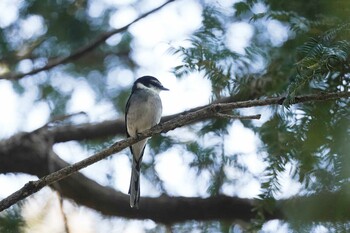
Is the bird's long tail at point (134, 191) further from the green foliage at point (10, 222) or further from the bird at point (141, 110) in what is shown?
the green foliage at point (10, 222)

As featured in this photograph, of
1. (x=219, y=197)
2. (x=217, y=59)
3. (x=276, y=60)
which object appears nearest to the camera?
(x=217, y=59)

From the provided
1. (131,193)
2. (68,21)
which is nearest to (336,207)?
(131,193)

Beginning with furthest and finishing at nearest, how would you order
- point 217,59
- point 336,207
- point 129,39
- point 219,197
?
point 129,39 < point 219,197 < point 217,59 < point 336,207

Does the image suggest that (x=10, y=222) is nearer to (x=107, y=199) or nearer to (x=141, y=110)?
(x=107, y=199)

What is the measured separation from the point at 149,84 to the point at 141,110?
0.27 meters

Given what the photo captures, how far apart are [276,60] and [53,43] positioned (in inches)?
38.8

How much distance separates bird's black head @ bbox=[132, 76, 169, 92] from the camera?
273 cm

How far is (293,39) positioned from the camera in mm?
1660

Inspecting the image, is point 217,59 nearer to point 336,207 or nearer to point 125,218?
point 336,207

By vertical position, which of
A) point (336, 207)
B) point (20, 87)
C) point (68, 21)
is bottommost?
point (336, 207)

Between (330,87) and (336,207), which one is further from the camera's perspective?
(330,87)

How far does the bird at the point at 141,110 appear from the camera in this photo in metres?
2.31

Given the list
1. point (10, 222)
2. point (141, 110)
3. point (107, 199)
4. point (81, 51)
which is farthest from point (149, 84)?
point (10, 222)

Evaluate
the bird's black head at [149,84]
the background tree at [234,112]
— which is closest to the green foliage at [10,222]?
the background tree at [234,112]
